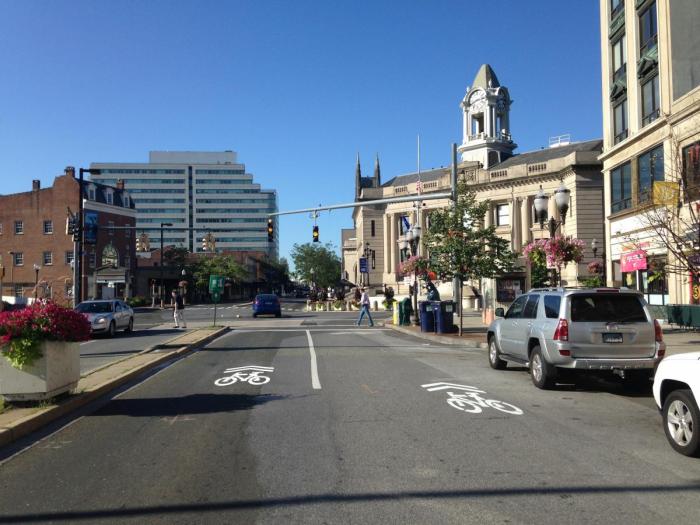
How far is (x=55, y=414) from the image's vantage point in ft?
28.1

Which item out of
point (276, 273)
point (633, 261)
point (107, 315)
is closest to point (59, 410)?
point (107, 315)

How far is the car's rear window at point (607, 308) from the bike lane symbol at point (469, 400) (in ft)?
6.98

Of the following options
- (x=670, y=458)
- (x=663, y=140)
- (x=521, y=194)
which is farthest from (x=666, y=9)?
(x=521, y=194)

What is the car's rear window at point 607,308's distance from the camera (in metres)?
10.8

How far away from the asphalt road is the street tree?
1213 centimetres

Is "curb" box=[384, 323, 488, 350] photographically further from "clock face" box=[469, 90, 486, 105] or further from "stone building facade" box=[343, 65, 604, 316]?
"clock face" box=[469, 90, 486, 105]

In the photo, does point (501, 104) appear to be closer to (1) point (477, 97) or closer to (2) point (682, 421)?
(1) point (477, 97)

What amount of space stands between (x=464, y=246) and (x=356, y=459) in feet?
57.5

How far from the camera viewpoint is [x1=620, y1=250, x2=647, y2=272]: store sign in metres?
25.9

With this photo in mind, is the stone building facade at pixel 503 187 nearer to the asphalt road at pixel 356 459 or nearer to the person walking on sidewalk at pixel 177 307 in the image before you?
the person walking on sidewalk at pixel 177 307

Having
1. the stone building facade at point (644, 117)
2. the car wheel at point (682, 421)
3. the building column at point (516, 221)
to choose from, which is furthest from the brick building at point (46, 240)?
the car wheel at point (682, 421)

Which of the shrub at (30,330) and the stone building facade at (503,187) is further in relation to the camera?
the stone building facade at (503,187)

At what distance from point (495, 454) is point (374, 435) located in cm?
150

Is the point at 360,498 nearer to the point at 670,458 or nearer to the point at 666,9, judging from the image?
the point at 670,458
